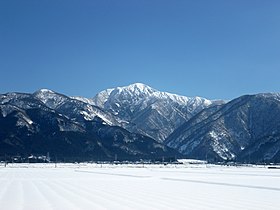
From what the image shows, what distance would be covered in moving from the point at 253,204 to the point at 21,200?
39.9 ft

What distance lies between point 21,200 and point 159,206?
784 centimetres

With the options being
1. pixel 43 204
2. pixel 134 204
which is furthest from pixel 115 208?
pixel 43 204

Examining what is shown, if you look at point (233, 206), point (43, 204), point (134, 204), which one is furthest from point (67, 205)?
point (233, 206)

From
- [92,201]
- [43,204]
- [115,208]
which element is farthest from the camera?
[92,201]

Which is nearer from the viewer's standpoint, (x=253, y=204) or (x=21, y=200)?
(x=253, y=204)

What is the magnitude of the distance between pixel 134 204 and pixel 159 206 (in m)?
1.55

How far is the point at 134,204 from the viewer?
22.3 metres

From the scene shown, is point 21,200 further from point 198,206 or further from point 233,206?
point 233,206

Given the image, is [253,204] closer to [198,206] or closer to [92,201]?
[198,206]

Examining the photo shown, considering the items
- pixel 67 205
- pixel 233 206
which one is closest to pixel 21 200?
pixel 67 205

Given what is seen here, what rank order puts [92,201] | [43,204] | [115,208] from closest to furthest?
[115,208]
[43,204]
[92,201]

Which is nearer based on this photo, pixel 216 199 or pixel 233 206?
pixel 233 206

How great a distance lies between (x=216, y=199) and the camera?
24969 mm

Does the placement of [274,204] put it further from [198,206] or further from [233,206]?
[198,206]
